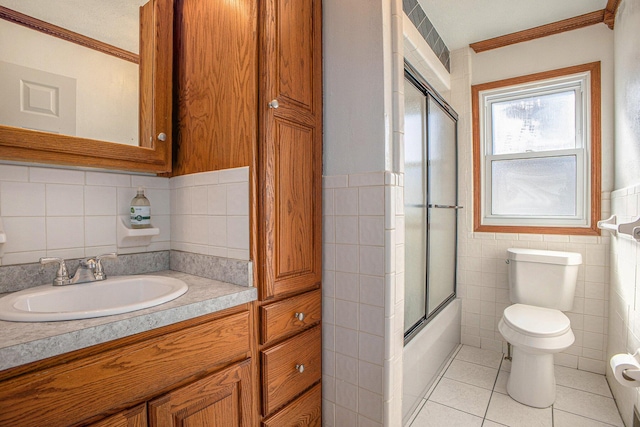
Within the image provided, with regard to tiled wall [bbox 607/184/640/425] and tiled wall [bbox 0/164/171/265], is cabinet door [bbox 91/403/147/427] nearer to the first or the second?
tiled wall [bbox 0/164/171/265]

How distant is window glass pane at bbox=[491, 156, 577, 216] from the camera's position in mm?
2162

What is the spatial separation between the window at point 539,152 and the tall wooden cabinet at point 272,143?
1.65 meters

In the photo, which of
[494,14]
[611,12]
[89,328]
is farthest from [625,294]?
[89,328]

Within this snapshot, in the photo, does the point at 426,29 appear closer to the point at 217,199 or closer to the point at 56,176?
the point at 217,199

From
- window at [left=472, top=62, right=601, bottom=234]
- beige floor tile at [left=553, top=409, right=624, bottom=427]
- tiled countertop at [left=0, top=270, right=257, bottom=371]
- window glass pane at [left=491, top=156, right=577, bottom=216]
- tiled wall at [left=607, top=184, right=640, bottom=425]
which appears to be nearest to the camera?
tiled countertop at [left=0, top=270, right=257, bottom=371]

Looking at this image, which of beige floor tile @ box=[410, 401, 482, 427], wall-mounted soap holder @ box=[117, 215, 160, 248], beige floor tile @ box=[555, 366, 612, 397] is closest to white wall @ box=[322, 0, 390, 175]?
wall-mounted soap holder @ box=[117, 215, 160, 248]

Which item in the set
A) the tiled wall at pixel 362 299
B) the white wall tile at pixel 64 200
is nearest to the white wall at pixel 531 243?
the tiled wall at pixel 362 299

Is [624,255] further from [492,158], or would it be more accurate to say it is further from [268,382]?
[268,382]

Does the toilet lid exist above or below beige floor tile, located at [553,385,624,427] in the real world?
above

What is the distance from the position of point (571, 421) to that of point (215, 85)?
A: 2.30 meters

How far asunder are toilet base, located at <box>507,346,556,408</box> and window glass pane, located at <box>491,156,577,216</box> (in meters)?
1.03

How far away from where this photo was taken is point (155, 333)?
817 millimetres

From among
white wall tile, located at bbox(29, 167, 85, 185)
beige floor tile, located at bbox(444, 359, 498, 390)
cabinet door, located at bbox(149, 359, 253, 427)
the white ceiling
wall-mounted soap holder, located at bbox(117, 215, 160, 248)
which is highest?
the white ceiling

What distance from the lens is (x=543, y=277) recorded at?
6.58 feet
